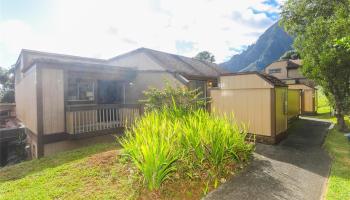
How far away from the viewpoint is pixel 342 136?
9.77 meters

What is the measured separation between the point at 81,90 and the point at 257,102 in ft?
28.7

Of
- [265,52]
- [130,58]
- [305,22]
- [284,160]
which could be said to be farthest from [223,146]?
[265,52]

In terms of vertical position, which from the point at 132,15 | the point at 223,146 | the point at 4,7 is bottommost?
the point at 223,146

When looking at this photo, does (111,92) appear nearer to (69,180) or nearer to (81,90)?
(81,90)

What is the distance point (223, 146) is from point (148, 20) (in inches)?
299

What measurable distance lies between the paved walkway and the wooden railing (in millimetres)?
4857

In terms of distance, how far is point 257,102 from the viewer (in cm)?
863

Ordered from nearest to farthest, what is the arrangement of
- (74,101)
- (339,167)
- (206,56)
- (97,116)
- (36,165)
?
(339,167), (36,165), (97,116), (74,101), (206,56)

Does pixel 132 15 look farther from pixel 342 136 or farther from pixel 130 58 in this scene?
pixel 342 136

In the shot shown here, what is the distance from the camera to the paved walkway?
435 cm

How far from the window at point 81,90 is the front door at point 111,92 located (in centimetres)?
104

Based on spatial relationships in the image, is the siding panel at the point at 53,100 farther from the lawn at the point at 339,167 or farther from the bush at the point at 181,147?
the lawn at the point at 339,167

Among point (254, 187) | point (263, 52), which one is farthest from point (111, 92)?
point (263, 52)

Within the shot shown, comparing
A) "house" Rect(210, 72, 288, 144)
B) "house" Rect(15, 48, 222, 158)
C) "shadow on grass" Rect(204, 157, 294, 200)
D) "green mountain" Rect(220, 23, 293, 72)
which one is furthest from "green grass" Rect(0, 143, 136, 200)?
"green mountain" Rect(220, 23, 293, 72)
